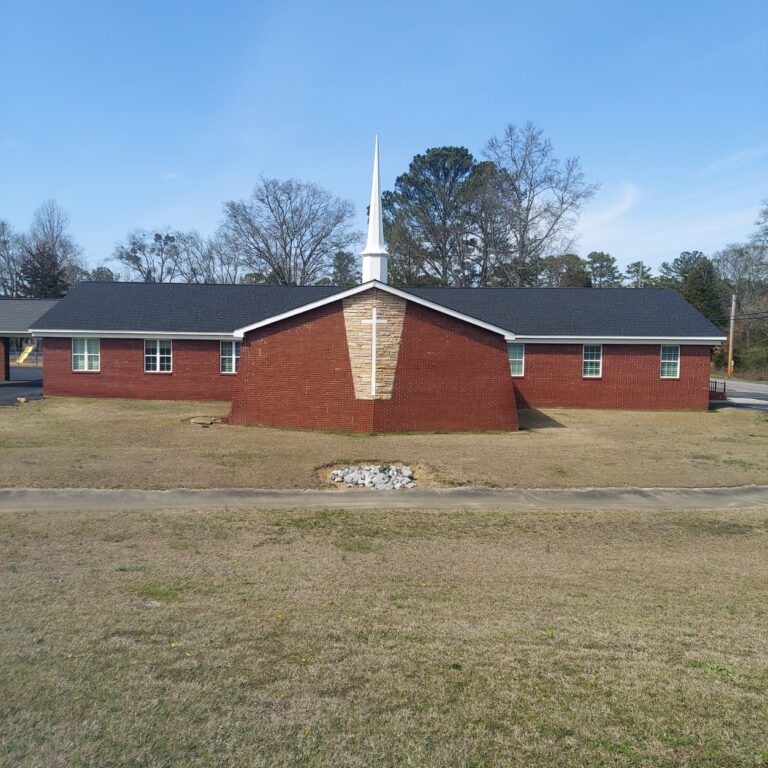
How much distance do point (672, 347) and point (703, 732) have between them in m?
25.8

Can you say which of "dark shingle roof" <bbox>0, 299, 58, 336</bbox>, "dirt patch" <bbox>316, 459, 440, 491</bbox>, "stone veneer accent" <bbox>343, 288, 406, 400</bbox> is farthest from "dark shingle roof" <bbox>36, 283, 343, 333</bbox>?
"dirt patch" <bbox>316, 459, 440, 491</bbox>

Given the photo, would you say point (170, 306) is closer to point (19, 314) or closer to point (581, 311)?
point (19, 314)

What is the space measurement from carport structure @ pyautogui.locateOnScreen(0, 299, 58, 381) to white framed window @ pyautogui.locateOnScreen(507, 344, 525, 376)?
25793mm

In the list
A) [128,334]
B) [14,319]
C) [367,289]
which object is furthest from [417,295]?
[14,319]

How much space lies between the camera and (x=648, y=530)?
10508 millimetres

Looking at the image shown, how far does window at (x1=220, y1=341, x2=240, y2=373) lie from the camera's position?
28312 mm

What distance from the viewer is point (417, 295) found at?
26.5 m

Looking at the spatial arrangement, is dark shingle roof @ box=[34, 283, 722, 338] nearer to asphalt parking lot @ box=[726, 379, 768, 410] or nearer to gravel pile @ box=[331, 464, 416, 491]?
asphalt parking lot @ box=[726, 379, 768, 410]

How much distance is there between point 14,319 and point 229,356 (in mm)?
17391

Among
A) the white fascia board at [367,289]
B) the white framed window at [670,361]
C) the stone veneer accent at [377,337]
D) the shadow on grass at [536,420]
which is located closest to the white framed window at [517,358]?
the shadow on grass at [536,420]

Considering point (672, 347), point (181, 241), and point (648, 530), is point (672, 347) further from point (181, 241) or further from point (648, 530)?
point (181, 241)

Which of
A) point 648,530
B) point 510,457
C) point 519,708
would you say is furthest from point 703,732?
point 510,457

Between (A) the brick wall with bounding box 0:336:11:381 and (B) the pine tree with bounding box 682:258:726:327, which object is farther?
(B) the pine tree with bounding box 682:258:726:327

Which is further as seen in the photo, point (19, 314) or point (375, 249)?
point (19, 314)
